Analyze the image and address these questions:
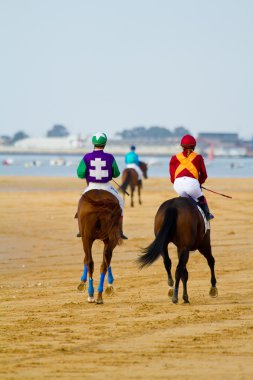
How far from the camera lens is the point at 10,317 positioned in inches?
457

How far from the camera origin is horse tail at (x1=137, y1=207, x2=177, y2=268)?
12531mm

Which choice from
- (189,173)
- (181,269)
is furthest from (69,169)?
(181,269)

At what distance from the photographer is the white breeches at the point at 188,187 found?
13344 millimetres

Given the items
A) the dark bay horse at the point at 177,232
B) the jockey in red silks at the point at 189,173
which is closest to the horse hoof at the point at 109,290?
the dark bay horse at the point at 177,232

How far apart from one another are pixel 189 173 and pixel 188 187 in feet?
0.70

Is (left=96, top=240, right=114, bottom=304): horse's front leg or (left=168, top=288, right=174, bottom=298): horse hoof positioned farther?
(left=168, top=288, right=174, bottom=298): horse hoof

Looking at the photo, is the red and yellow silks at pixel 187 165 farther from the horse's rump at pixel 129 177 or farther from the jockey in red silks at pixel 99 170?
the horse's rump at pixel 129 177

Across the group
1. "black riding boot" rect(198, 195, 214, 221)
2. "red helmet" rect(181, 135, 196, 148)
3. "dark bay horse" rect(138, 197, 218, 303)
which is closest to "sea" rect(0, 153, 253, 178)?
"red helmet" rect(181, 135, 196, 148)

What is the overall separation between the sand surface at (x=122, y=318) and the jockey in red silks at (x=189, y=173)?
45.7 inches

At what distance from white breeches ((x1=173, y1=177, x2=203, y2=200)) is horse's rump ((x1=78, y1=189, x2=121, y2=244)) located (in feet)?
2.50

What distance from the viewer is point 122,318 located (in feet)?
37.9

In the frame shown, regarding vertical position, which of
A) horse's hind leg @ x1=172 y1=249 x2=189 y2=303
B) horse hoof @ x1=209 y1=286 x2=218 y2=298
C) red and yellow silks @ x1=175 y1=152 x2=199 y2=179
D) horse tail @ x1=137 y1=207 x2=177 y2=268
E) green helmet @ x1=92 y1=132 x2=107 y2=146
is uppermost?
green helmet @ x1=92 y1=132 x2=107 y2=146

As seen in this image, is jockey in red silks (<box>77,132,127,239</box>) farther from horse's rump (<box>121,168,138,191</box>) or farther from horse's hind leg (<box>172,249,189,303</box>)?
horse's rump (<box>121,168,138,191</box>)

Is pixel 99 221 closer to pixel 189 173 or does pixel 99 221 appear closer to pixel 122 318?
pixel 189 173
